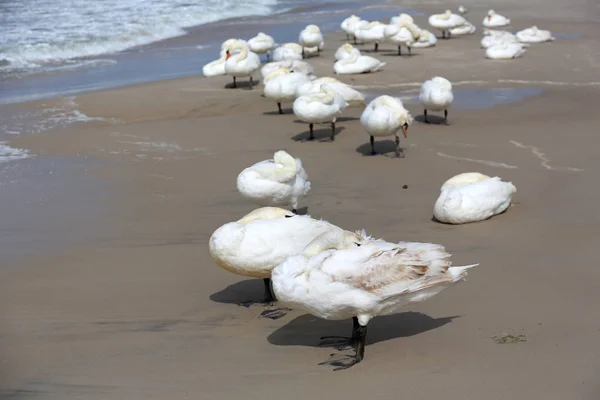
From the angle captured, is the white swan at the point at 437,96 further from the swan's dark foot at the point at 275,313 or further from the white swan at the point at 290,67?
the swan's dark foot at the point at 275,313

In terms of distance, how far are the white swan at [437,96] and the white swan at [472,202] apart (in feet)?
15.5

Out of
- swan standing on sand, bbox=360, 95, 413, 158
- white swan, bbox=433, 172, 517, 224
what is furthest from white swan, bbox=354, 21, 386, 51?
white swan, bbox=433, 172, 517, 224

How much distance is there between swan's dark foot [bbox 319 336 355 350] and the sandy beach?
0.12 m

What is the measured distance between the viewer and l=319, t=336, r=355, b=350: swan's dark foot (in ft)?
19.0

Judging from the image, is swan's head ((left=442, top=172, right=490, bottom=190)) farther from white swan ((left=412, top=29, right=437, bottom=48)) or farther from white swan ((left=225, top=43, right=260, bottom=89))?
white swan ((left=412, top=29, right=437, bottom=48))

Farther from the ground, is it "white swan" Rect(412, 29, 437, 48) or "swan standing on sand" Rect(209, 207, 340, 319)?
"swan standing on sand" Rect(209, 207, 340, 319)

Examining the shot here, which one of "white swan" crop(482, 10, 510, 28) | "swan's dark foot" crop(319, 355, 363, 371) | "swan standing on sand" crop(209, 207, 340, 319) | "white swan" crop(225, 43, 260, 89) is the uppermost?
"swan standing on sand" crop(209, 207, 340, 319)

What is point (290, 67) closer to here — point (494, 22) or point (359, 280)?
point (359, 280)

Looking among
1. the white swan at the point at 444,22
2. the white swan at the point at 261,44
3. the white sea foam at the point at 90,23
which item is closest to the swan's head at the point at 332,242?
the white swan at the point at 261,44

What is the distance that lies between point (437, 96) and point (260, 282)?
6.88 m

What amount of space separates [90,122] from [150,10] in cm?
2309

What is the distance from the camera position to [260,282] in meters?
7.48

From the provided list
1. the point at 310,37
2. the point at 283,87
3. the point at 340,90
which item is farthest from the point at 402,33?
the point at 340,90

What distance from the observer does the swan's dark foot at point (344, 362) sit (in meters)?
5.44
